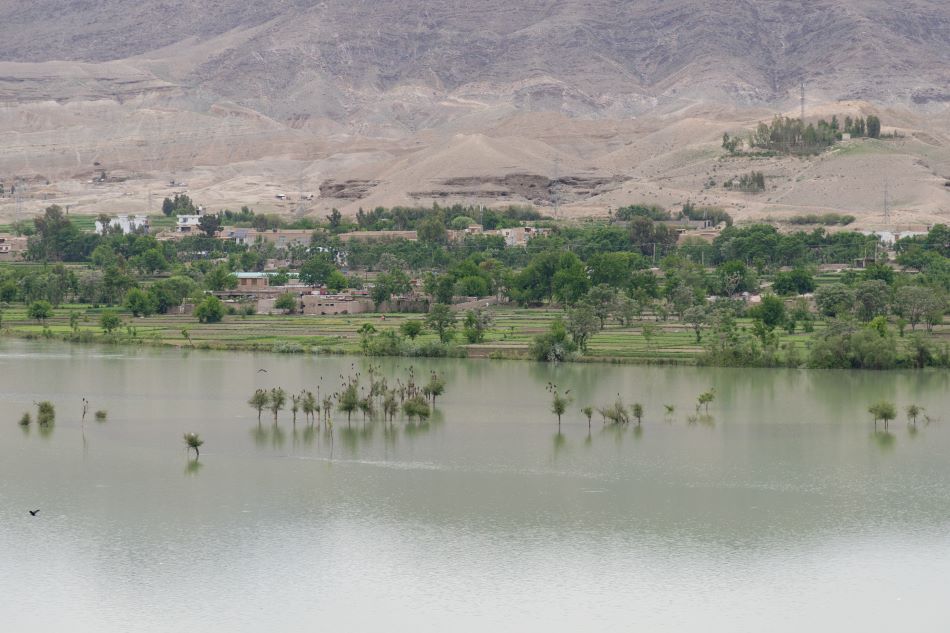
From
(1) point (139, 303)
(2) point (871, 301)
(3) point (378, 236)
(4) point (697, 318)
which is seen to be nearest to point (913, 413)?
(4) point (697, 318)

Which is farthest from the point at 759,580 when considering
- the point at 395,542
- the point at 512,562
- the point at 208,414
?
the point at 208,414

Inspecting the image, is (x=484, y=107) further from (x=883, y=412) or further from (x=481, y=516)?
(x=481, y=516)

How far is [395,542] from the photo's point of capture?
2442 centimetres

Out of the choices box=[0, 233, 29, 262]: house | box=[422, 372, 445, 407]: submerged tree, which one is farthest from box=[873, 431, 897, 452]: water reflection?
box=[0, 233, 29, 262]: house

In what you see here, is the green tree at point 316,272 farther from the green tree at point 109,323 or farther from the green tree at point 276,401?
the green tree at point 276,401

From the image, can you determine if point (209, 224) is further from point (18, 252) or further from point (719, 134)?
point (719, 134)

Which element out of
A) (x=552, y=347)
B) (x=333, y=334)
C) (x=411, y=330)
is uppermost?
(x=411, y=330)

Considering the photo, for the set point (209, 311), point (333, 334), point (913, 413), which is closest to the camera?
point (913, 413)

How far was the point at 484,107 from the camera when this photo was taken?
166 metres

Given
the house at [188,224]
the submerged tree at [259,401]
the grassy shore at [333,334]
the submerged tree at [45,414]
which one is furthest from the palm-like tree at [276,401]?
the house at [188,224]

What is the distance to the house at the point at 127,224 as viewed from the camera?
88.8m

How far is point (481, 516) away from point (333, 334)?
25839mm

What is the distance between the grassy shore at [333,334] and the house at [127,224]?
28.9m

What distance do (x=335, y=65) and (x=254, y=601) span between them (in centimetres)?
16537
